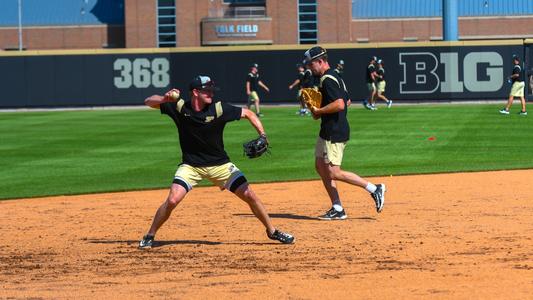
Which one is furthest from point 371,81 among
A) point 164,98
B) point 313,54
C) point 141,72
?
point 164,98

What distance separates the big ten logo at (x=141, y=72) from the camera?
45.5m

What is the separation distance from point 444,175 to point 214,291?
33.5ft

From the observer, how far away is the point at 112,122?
3472cm

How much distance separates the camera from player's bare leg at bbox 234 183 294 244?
37.4 ft

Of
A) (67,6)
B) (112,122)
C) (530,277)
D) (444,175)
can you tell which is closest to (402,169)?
(444,175)

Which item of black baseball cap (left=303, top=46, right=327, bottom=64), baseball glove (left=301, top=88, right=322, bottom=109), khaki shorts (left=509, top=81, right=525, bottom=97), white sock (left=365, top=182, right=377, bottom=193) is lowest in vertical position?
white sock (left=365, top=182, right=377, bottom=193)

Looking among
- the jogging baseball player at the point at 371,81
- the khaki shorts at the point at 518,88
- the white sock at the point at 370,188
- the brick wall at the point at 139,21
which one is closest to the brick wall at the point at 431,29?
the brick wall at the point at 139,21

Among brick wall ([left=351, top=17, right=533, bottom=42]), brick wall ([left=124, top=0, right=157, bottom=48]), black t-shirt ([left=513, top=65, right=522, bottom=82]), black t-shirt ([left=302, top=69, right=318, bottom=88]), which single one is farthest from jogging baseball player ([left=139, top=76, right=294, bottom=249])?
brick wall ([left=124, top=0, right=157, bottom=48])

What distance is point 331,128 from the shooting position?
513 inches

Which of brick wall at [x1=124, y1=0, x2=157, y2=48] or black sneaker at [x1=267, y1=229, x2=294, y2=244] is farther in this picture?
brick wall at [x1=124, y1=0, x2=157, y2=48]

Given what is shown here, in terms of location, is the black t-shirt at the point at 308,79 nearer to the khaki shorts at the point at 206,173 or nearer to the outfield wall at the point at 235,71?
the outfield wall at the point at 235,71

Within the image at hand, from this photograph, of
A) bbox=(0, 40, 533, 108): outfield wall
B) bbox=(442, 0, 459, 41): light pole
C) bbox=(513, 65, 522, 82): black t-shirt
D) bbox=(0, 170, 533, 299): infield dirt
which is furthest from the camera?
bbox=(442, 0, 459, 41): light pole

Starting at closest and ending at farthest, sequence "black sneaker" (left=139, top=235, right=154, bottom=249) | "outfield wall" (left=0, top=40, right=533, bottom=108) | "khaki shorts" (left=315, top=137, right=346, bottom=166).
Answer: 1. "black sneaker" (left=139, top=235, right=154, bottom=249)
2. "khaki shorts" (left=315, top=137, right=346, bottom=166)
3. "outfield wall" (left=0, top=40, right=533, bottom=108)

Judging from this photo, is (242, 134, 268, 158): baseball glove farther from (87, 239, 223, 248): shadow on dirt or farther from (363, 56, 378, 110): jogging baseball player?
(363, 56, 378, 110): jogging baseball player
